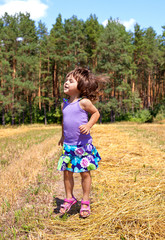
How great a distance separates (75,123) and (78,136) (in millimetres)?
170

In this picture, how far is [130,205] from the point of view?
9.34 ft

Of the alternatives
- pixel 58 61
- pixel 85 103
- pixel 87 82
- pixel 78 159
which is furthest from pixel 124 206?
pixel 58 61

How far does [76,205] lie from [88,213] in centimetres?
43

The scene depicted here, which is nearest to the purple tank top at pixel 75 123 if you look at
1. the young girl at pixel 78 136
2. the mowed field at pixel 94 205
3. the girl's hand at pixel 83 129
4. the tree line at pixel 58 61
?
the young girl at pixel 78 136

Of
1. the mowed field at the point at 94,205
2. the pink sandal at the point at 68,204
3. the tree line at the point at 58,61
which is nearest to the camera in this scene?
the mowed field at the point at 94,205

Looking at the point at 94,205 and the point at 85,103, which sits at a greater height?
the point at 85,103

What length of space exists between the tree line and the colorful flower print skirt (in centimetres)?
2659

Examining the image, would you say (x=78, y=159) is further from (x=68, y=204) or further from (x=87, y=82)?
(x=87, y=82)

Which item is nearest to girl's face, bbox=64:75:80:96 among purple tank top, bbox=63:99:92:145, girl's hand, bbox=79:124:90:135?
purple tank top, bbox=63:99:92:145

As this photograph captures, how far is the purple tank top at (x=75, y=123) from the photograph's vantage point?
9.44 feet

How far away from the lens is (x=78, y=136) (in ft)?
9.43

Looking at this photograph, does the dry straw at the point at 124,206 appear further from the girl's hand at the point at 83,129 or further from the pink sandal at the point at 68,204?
the girl's hand at the point at 83,129

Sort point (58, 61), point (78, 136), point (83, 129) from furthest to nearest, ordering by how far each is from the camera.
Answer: point (58, 61)
point (78, 136)
point (83, 129)

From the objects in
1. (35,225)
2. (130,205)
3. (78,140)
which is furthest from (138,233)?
(78,140)
